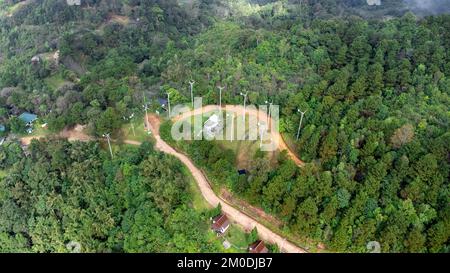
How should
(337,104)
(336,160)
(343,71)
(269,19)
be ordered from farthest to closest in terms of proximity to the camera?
1. (269,19)
2. (343,71)
3. (337,104)
4. (336,160)

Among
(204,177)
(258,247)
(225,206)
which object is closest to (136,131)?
(204,177)

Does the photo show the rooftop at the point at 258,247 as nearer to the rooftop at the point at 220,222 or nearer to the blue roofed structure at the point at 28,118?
the rooftop at the point at 220,222

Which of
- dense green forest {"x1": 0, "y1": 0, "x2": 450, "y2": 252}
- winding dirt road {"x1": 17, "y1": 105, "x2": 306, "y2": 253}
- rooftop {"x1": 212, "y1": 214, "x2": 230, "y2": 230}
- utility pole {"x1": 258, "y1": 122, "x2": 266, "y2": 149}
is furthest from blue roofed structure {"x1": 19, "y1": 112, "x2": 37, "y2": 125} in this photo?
rooftop {"x1": 212, "y1": 214, "x2": 230, "y2": 230}

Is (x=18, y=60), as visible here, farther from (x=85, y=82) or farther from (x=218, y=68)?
(x=218, y=68)

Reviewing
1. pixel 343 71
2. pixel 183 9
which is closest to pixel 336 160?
pixel 343 71

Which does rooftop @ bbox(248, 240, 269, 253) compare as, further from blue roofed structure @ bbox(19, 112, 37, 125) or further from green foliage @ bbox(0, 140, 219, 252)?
blue roofed structure @ bbox(19, 112, 37, 125)

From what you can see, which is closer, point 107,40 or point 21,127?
point 21,127
